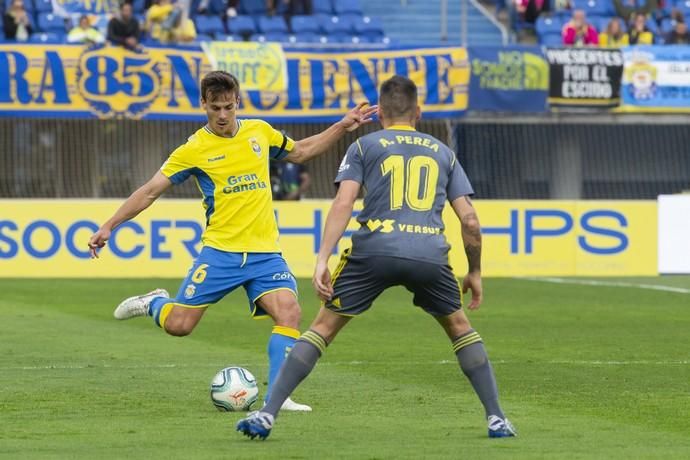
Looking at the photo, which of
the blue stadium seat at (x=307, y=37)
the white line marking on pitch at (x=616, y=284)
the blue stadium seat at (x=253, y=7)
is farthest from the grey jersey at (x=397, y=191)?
the blue stadium seat at (x=253, y=7)

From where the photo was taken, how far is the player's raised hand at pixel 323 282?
7746mm

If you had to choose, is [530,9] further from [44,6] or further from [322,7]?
[44,6]

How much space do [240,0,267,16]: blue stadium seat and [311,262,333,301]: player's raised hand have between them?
21286mm

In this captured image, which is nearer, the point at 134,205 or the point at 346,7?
the point at 134,205

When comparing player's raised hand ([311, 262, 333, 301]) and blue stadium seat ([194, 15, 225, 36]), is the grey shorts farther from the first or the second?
blue stadium seat ([194, 15, 225, 36])

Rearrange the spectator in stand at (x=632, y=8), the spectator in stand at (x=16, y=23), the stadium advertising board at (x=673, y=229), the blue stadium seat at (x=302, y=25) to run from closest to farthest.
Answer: the stadium advertising board at (x=673, y=229) → the spectator in stand at (x=16, y=23) → the blue stadium seat at (x=302, y=25) → the spectator in stand at (x=632, y=8)

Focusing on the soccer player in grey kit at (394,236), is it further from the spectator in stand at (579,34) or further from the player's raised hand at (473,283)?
the spectator in stand at (579,34)

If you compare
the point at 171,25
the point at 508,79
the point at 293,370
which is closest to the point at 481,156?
the point at 508,79

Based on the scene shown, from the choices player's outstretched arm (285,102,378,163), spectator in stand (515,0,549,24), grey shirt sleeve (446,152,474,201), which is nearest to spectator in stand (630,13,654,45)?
spectator in stand (515,0,549,24)

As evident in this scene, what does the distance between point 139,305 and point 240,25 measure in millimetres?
17888

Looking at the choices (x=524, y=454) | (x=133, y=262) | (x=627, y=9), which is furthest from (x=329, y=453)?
(x=627, y=9)

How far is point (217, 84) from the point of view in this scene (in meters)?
9.12

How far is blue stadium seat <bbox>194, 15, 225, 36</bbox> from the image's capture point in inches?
1081

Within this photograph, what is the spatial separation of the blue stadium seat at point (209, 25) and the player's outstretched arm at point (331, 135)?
18.0 meters
